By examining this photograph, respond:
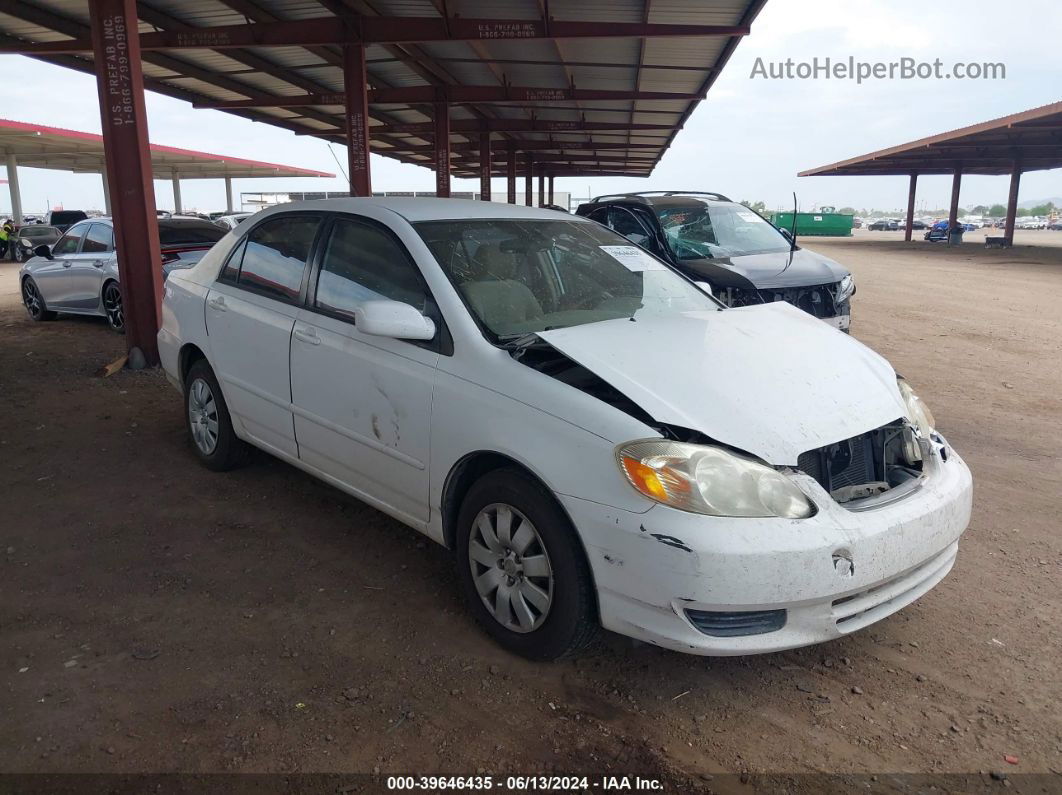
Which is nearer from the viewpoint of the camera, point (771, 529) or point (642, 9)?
point (771, 529)

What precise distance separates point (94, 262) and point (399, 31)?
5.96 metres

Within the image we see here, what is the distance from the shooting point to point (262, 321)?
4129mm

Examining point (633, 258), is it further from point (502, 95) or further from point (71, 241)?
point (502, 95)

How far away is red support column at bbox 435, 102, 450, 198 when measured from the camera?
19547mm

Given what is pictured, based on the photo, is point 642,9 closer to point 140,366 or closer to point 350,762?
point 140,366

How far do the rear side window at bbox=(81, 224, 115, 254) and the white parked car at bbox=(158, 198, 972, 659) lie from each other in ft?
23.3

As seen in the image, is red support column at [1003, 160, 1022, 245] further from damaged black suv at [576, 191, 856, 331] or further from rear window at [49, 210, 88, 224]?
rear window at [49, 210, 88, 224]

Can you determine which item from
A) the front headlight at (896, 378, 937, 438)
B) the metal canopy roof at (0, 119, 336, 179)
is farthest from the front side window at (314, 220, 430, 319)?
the metal canopy roof at (0, 119, 336, 179)

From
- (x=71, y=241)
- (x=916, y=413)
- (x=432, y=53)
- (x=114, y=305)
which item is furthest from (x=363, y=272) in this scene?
(x=432, y=53)

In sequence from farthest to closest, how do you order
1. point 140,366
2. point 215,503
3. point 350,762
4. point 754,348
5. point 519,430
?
point 140,366 < point 215,503 < point 754,348 < point 519,430 < point 350,762

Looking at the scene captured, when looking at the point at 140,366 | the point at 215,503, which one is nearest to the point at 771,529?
the point at 215,503

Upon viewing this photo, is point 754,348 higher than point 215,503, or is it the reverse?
point 754,348

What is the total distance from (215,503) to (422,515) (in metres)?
1.78

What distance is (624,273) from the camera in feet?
13.3
